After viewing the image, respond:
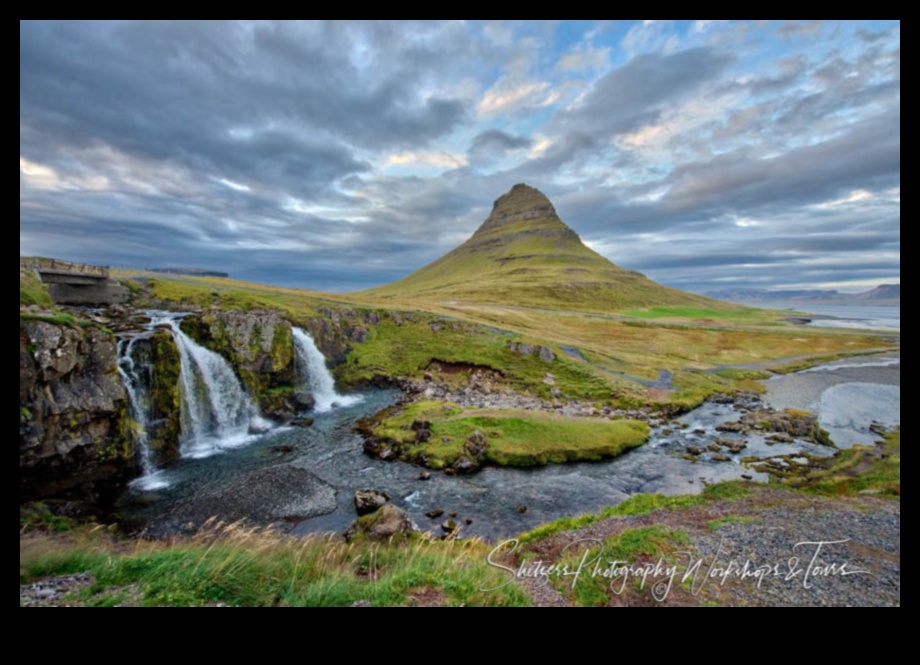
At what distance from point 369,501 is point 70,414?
1816cm

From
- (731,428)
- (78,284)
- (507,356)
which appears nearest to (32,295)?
(78,284)

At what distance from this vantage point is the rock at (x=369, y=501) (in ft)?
69.6

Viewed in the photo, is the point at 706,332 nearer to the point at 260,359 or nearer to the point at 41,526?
the point at 260,359

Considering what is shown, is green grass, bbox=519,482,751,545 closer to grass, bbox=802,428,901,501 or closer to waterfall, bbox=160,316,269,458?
grass, bbox=802,428,901,501

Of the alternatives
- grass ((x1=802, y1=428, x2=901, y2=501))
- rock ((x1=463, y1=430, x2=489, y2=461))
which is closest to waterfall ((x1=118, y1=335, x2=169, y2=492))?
rock ((x1=463, y1=430, x2=489, y2=461))

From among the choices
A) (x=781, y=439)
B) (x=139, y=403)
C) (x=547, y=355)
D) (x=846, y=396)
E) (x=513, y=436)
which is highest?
(x=547, y=355)

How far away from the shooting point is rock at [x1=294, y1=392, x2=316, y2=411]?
39969mm

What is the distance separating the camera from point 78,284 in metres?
40.9

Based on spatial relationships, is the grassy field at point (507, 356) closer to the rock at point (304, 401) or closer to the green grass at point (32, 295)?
the rock at point (304, 401)

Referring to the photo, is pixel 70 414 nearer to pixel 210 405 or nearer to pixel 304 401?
pixel 210 405

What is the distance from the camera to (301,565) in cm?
1013

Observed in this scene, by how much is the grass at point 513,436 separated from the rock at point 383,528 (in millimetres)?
8644
